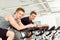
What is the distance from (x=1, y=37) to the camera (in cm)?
171

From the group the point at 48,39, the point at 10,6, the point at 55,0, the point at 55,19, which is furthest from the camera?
the point at 55,19

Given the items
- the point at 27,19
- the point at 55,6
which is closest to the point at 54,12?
the point at 55,6

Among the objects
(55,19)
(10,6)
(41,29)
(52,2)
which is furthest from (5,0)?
(41,29)

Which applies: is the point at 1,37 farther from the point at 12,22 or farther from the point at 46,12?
the point at 46,12

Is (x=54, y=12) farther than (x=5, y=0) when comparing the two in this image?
Yes

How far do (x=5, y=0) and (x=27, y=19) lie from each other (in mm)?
1513

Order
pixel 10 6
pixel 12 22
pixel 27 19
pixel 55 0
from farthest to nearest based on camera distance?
1. pixel 10 6
2. pixel 55 0
3. pixel 27 19
4. pixel 12 22

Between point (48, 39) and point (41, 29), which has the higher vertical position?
point (41, 29)

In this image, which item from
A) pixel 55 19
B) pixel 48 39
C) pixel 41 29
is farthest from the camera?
pixel 55 19

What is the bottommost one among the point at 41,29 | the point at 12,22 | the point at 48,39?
the point at 48,39

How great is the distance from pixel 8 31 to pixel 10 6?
2240 millimetres

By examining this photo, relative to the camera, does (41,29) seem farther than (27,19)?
No

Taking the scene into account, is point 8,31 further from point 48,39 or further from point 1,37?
point 48,39

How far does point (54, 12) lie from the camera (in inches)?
170
